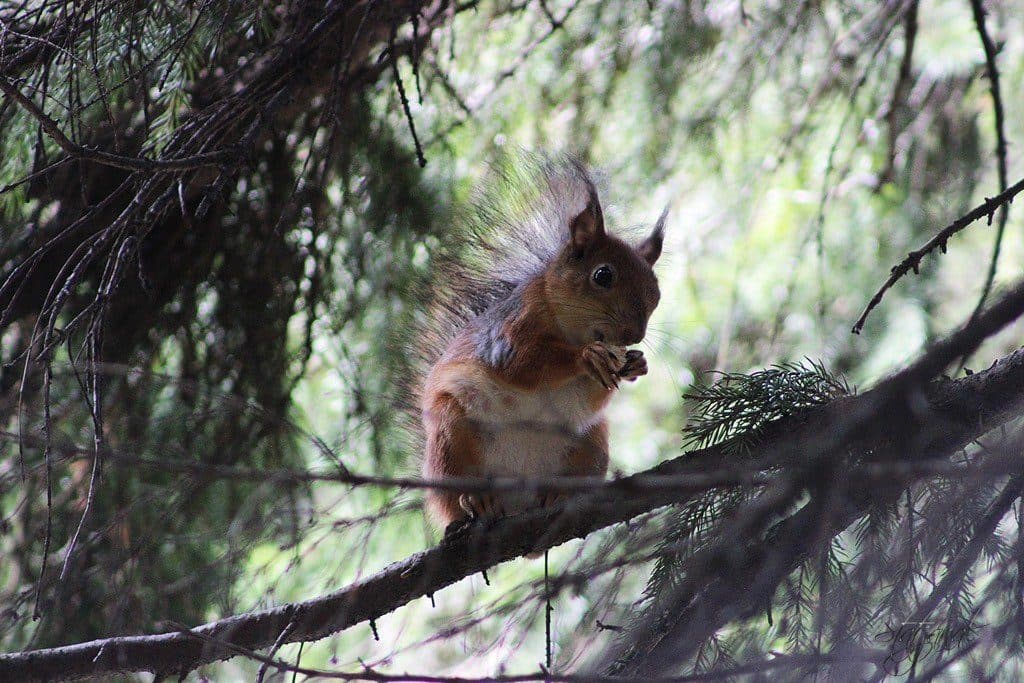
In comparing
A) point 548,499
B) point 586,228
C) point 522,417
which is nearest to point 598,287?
point 586,228

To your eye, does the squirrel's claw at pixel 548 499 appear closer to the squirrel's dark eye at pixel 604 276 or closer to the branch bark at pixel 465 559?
the branch bark at pixel 465 559

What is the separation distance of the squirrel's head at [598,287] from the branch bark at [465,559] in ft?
1.39

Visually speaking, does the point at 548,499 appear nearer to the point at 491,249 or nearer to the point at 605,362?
the point at 605,362

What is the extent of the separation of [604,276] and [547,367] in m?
0.19

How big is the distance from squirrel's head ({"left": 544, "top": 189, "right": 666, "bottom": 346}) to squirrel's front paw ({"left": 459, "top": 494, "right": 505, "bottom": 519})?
0.32m

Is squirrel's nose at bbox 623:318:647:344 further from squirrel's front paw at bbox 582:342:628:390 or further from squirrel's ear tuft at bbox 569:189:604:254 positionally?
squirrel's ear tuft at bbox 569:189:604:254

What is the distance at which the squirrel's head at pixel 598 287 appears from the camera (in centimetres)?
163

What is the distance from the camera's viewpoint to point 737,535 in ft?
2.31

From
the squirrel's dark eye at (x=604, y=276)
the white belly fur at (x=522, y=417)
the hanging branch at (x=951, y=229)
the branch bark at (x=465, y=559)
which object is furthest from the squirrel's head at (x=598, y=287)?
the hanging branch at (x=951, y=229)

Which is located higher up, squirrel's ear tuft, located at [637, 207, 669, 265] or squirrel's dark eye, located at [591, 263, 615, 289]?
squirrel's ear tuft, located at [637, 207, 669, 265]

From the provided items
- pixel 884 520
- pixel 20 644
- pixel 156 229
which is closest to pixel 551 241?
pixel 156 229

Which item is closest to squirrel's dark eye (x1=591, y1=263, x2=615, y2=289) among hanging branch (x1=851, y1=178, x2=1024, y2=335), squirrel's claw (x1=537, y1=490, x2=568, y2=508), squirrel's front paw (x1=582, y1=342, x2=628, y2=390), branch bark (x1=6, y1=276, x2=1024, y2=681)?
squirrel's front paw (x1=582, y1=342, x2=628, y2=390)

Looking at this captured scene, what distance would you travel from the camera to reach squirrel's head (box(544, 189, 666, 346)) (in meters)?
1.63

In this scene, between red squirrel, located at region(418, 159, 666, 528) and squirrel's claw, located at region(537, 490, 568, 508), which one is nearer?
squirrel's claw, located at region(537, 490, 568, 508)
